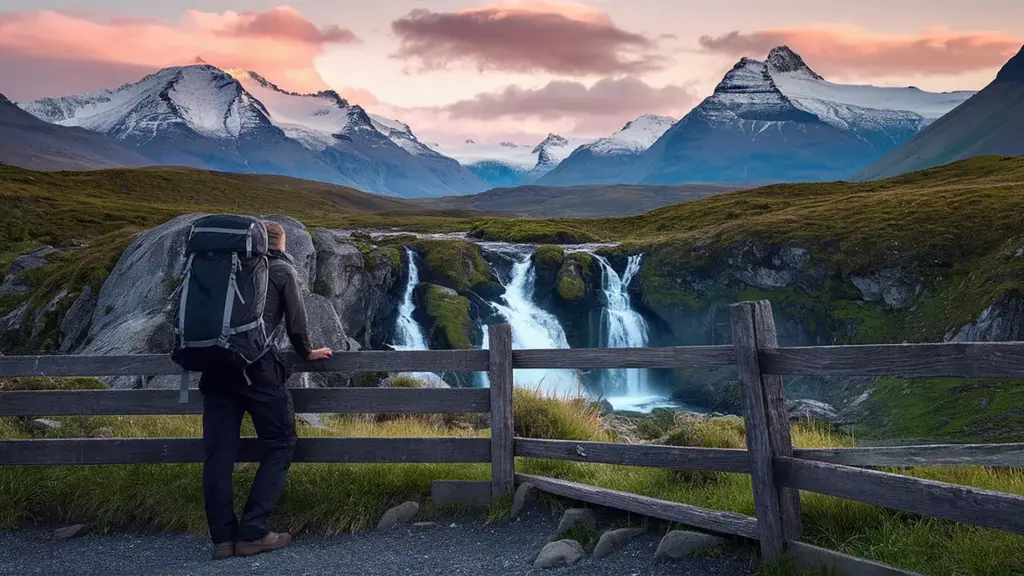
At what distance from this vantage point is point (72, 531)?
32.9 ft

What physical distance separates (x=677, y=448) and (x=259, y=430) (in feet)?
15.7

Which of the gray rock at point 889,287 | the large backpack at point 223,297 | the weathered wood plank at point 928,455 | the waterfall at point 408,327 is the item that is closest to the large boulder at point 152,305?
the waterfall at point 408,327

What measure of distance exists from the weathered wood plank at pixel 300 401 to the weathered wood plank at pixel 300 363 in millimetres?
329

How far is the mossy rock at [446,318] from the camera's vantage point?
137ft

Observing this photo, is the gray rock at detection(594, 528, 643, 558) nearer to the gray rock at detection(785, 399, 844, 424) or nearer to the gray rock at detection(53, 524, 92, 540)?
the gray rock at detection(53, 524, 92, 540)

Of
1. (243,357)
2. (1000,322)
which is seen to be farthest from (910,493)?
(1000,322)

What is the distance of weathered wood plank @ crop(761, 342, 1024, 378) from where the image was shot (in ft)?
18.9

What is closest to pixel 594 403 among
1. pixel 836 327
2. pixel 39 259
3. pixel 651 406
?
pixel 651 406

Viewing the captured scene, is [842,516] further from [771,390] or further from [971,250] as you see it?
[971,250]

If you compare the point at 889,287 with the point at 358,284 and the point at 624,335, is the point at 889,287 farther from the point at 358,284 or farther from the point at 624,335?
the point at 358,284

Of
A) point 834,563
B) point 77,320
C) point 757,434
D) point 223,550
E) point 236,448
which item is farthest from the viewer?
point 77,320

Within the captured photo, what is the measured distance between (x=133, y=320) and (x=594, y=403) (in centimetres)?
1515

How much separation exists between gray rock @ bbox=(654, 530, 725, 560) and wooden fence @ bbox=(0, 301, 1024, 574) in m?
0.13

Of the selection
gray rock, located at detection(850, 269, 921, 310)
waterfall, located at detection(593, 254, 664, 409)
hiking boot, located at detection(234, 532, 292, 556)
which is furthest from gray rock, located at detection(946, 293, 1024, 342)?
hiking boot, located at detection(234, 532, 292, 556)
